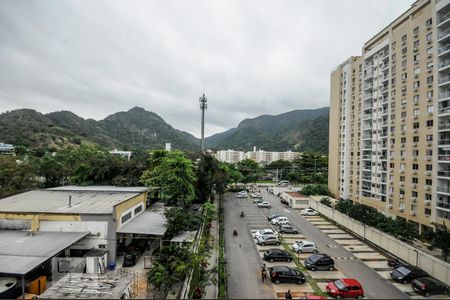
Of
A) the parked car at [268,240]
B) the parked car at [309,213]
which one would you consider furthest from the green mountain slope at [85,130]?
the parked car at [268,240]

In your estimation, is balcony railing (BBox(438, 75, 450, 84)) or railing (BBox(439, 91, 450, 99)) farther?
balcony railing (BBox(438, 75, 450, 84))

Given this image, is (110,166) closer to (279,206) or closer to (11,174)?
(11,174)

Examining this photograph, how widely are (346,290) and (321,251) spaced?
8.01 metres

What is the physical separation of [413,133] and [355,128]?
1342 centimetres

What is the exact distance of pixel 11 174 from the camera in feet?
114

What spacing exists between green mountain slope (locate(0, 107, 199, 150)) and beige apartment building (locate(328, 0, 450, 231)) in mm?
102572

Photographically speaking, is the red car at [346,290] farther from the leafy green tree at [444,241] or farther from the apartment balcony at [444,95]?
the apartment balcony at [444,95]

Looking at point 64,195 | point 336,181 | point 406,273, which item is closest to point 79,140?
point 64,195

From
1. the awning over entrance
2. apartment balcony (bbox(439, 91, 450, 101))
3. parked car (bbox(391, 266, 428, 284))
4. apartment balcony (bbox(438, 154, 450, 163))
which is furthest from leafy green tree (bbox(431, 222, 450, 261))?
the awning over entrance

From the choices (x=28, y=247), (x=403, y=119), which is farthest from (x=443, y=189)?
(x=28, y=247)

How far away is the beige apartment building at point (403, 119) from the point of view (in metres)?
25.3

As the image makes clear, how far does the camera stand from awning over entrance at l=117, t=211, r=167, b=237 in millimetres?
20062

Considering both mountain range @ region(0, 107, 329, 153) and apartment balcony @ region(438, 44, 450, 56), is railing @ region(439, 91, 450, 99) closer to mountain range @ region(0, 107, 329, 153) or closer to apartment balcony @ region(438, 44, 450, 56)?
apartment balcony @ region(438, 44, 450, 56)

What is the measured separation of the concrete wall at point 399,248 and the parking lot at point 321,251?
93 cm
